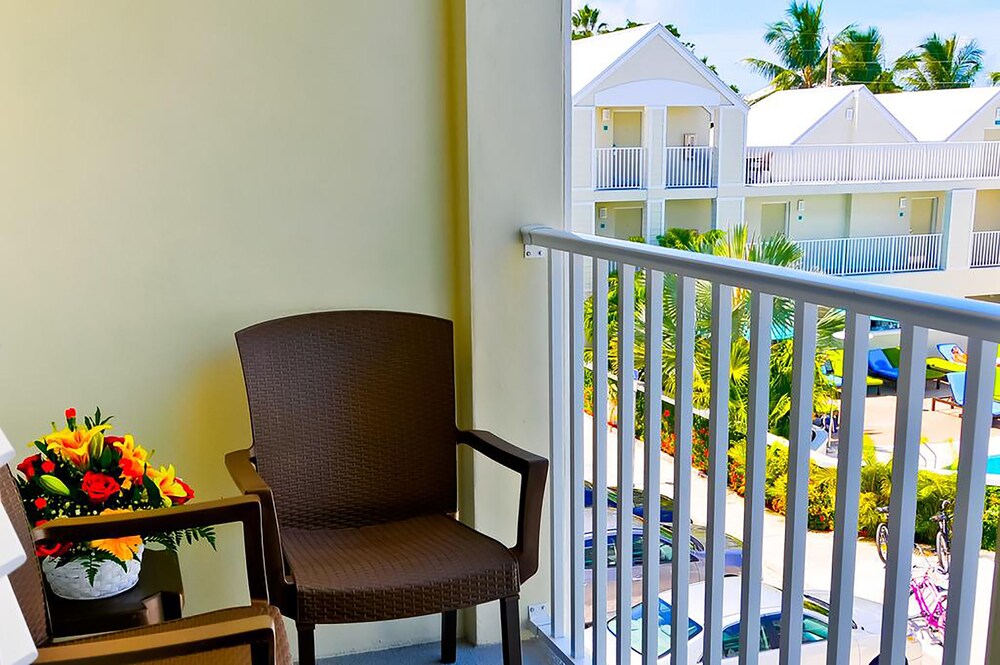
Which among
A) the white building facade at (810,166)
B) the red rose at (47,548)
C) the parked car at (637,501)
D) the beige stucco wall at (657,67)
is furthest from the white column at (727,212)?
the red rose at (47,548)

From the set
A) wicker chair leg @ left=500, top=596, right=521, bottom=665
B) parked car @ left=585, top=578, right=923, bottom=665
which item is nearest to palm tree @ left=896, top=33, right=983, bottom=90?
parked car @ left=585, top=578, right=923, bottom=665

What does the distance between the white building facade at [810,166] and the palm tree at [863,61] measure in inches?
0.7

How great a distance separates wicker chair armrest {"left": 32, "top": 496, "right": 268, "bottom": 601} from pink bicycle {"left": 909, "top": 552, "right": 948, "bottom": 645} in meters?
1.12

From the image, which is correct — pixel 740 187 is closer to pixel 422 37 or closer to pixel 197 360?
pixel 422 37

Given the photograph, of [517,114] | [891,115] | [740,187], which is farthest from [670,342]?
[517,114]

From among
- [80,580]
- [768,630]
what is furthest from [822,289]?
[80,580]

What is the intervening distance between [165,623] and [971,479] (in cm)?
135

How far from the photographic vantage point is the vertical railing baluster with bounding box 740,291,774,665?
162cm

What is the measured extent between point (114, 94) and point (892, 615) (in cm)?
194

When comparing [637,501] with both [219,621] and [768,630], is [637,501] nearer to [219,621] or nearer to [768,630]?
[768,630]

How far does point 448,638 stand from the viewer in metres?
2.52

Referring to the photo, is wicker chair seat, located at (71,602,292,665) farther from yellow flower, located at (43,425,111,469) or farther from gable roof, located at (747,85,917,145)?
gable roof, located at (747,85,917,145)

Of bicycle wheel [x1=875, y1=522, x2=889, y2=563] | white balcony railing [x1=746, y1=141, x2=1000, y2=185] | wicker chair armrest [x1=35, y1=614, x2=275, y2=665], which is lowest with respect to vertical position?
wicker chair armrest [x1=35, y1=614, x2=275, y2=665]

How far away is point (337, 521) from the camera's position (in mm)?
2354
